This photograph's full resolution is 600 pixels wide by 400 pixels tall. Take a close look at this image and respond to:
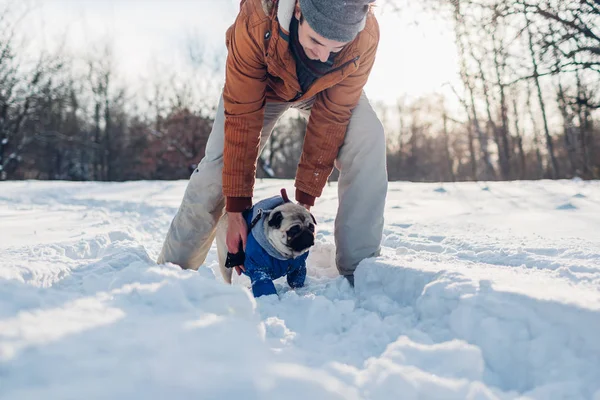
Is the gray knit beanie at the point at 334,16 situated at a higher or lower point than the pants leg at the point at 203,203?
higher

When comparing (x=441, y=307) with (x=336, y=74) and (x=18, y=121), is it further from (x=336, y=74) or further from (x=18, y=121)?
(x=18, y=121)

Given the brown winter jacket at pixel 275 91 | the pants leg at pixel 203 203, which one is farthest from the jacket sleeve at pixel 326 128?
the pants leg at pixel 203 203

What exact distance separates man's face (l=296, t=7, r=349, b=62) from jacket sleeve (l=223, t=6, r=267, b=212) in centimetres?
23

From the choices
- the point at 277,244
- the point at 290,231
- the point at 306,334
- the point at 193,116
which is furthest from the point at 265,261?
the point at 193,116

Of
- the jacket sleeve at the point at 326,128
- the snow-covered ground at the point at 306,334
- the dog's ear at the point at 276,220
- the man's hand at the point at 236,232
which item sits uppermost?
the jacket sleeve at the point at 326,128

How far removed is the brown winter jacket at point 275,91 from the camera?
1979 millimetres

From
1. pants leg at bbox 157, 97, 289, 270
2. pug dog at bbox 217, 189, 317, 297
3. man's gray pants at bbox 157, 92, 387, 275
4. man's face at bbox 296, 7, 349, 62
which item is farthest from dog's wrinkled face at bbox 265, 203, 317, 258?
man's face at bbox 296, 7, 349, 62

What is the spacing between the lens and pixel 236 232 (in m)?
2.37

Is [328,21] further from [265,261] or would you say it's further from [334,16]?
[265,261]

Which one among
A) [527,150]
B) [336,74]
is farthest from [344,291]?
[527,150]

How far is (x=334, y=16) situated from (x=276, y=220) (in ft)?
3.40

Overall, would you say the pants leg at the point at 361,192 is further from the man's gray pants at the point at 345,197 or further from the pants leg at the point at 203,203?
the pants leg at the point at 203,203

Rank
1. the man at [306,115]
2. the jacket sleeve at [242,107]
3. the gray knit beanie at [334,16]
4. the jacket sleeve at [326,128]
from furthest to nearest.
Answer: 1. the jacket sleeve at [326,128]
2. the jacket sleeve at [242,107]
3. the man at [306,115]
4. the gray knit beanie at [334,16]

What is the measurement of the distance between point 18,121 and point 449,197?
2034cm
